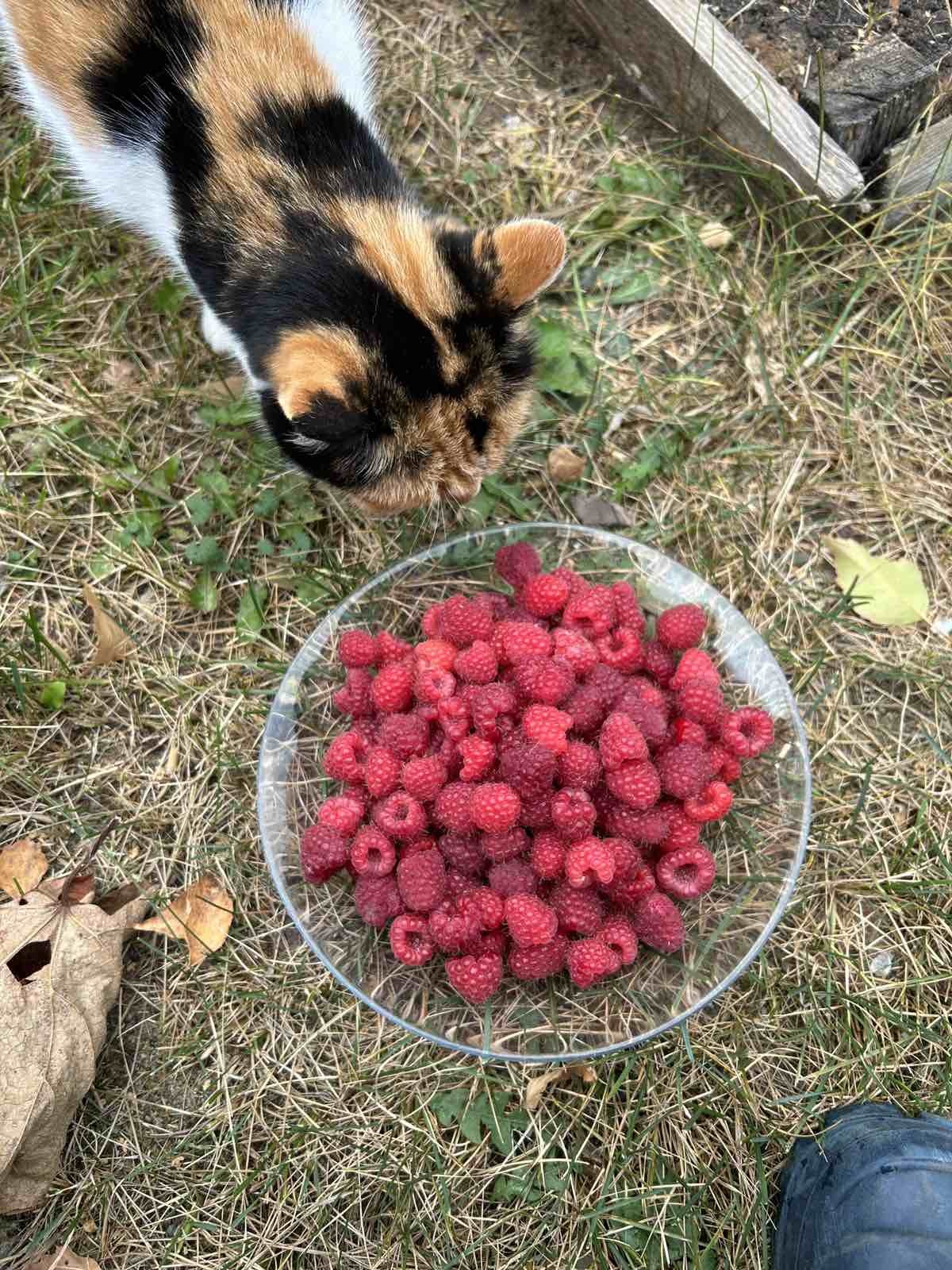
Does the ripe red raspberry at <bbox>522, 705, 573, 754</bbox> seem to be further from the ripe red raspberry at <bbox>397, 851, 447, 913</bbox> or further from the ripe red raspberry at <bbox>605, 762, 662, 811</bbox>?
the ripe red raspberry at <bbox>397, 851, 447, 913</bbox>

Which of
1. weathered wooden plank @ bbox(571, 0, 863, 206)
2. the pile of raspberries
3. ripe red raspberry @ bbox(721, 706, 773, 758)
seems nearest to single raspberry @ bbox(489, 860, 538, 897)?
the pile of raspberries

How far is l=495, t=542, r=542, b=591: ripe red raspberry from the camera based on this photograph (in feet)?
8.07

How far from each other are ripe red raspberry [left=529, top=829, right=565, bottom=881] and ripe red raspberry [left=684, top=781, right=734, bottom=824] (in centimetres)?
30

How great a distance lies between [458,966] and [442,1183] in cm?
70

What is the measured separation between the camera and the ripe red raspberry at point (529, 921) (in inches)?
79.5

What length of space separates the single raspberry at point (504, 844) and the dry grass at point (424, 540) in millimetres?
691

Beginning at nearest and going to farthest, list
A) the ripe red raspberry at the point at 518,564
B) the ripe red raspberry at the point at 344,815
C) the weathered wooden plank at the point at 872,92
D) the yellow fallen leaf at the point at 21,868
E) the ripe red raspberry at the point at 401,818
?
the ripe red raspberry at the point at 401,818
the ripe red raspberry at the point at 344,815
the ripe red raspberry at the point at 518,564
the yellow fallen leaf at the point at 21,868
the weathered wooden plank at the point at 872,92

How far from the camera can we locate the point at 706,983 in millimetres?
2273

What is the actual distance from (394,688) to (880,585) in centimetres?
148

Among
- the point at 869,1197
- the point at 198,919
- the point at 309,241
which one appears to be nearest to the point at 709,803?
the point at 869,1197

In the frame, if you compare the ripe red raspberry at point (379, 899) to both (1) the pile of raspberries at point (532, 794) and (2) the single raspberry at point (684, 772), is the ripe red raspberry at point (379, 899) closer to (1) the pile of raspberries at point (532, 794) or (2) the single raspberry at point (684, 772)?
(1) the pile of raspberries at point (532, 794)

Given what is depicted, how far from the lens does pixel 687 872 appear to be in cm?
217

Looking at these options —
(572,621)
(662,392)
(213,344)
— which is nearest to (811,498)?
(662,392)

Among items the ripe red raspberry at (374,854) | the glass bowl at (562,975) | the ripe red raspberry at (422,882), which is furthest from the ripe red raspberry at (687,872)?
the ripe red raspberry at (374,854)
